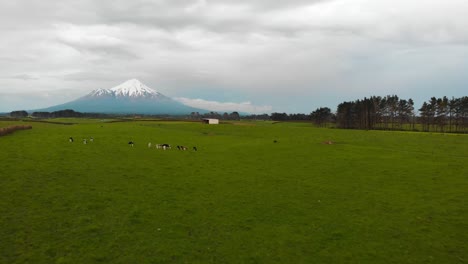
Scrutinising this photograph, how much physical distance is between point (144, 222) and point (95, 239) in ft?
8.76

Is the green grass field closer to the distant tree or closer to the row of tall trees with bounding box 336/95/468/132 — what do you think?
the row of tall trees with bounding box 336/95/468/132

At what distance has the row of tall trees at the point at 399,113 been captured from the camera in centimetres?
12462

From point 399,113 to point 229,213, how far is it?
159 meters

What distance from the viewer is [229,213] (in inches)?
678

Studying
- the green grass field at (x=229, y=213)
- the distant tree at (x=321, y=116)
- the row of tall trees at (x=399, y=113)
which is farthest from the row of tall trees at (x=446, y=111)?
the green grass field at (x=229, y=213)

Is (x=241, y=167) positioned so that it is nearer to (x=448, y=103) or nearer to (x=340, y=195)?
(x=340, y=195)

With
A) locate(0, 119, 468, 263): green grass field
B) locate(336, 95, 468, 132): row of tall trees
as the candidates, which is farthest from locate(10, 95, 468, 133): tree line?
locate(0, 119, 468, 263): green grass field

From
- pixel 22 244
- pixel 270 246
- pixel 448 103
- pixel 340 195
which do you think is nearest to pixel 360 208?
pixel 340 195

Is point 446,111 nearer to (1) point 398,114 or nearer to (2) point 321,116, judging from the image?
(1) point 398,114

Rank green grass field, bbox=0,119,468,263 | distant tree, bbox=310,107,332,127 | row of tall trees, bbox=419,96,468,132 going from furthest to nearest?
distant tree, bbox=310,107,332,127 < row of tall trees, bbox=419,96,468,132 < green grass field, bbox=0,119,468,263

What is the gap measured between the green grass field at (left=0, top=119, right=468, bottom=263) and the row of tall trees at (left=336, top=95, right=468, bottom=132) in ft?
379

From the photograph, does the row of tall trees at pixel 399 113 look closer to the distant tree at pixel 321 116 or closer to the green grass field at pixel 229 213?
the distant tree at pixel 321 116

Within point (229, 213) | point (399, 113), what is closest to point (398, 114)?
point (399, 113)

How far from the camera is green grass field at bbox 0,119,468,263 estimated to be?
1262cm
